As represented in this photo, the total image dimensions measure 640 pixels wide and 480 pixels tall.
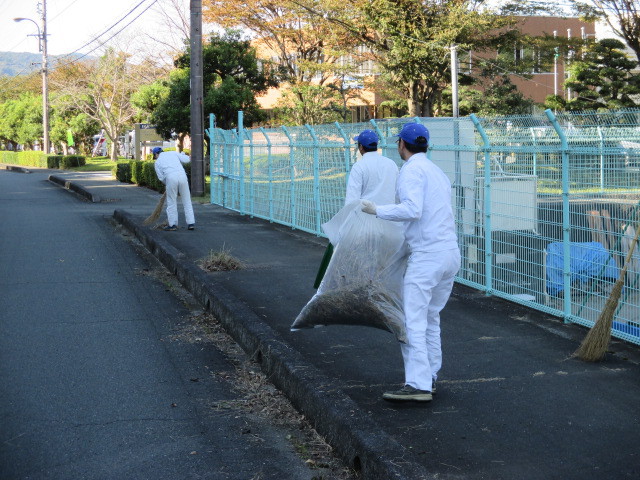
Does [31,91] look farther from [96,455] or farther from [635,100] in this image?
[96,455]

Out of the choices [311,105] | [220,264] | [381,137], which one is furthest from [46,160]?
[381,137]

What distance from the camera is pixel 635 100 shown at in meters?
Result: 31.4

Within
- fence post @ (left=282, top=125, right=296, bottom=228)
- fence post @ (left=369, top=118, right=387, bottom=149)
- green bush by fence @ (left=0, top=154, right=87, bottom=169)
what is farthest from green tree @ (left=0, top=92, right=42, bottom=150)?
fence post @ (left=369, top=118, right=387, bottom=149)

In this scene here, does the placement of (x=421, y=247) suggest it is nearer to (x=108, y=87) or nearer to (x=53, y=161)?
(x=53, y=161)

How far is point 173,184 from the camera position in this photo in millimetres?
15680

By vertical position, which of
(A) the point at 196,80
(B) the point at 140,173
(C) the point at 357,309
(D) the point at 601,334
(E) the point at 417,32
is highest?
(E) the point at 417,32

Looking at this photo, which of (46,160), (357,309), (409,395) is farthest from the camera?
(46,160)

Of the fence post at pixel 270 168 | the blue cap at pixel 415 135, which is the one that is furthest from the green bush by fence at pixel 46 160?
the blue cap at pixel 415 135

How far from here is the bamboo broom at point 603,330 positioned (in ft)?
20.1

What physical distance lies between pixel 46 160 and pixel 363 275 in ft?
173

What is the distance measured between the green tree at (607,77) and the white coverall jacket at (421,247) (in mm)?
27062

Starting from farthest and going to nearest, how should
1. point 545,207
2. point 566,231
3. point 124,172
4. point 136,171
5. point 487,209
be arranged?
point 124,172, point 136,171, point 487,209, point 545,207, point 566,231

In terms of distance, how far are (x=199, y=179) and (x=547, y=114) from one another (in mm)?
17845

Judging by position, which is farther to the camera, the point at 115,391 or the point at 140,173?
the point at 140,173
